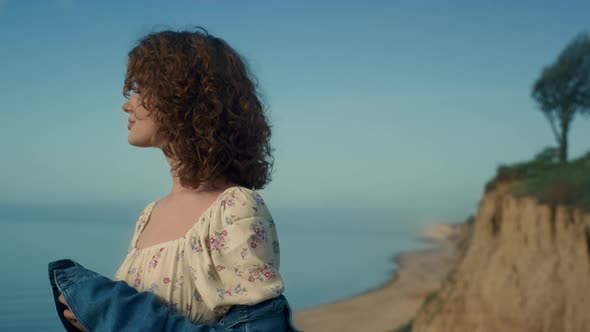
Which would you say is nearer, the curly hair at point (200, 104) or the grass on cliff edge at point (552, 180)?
the curly hair at point (200, 104)

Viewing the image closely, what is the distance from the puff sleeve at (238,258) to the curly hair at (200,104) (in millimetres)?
162

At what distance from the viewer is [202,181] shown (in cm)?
184

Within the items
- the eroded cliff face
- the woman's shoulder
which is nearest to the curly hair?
the woman's shoulder

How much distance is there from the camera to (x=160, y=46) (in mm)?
1908

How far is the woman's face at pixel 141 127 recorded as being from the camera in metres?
1.87

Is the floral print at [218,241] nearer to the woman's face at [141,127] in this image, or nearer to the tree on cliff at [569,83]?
the woman's face at [141,127]

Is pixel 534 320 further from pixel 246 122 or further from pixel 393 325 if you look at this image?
pixel 393 325

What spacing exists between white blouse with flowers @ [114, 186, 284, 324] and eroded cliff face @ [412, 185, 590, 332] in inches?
321

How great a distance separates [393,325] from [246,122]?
27.9 m

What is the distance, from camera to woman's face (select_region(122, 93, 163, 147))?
187cm

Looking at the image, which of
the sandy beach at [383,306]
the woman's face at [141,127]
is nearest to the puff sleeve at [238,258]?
the woman's face at [141,127]

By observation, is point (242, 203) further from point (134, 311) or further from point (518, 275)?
point (518, 275)

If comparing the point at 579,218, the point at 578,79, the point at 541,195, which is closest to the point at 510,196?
the point at 541,195

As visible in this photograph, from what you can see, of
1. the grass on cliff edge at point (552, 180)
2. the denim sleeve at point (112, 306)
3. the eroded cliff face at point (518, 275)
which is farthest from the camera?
the grass on cliff edge at point (552, 180)
